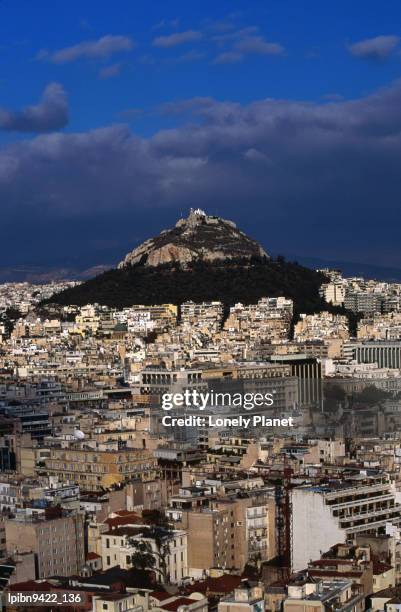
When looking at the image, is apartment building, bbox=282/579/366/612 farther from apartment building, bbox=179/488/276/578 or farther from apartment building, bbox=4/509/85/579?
apartment building, bbox=4/509/85/579

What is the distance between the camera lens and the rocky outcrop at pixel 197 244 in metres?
103

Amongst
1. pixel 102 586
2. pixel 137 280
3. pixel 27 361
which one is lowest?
pixel 102 586

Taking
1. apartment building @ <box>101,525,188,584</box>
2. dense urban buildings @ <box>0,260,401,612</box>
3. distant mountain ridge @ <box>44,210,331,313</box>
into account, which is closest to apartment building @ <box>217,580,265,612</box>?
dense urban buildings @ <box>0,260,401,612</box>

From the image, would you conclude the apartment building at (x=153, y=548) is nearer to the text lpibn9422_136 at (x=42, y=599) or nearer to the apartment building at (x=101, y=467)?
the text lpibn9422_136 at (x=42, y=599)

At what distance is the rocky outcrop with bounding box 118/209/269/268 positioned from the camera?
10294 centimetres

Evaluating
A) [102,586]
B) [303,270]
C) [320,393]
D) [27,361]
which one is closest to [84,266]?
[303,270]

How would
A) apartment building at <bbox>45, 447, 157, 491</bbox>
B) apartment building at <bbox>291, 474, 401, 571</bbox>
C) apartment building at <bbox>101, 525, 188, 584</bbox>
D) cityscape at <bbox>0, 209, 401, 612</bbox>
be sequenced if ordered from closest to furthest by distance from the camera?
cityscape at <bbox>0, 209, 401, 612</bbox> → apartment building at <bbox>101, 525, 188, 584</bbox> → apartment building at <bbox>291, 474, 401, 571</bbox> → apartment building at <bbox>45, 447, 157, 491</bbox>

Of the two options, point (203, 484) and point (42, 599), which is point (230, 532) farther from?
point (42, 599)

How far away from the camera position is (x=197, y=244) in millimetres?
105438

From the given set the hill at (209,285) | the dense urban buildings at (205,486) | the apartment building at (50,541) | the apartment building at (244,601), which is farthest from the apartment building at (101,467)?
the hill at (209,285)

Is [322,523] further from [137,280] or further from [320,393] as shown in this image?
[137,280]

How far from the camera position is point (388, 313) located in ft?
310

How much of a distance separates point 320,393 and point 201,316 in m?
32.3

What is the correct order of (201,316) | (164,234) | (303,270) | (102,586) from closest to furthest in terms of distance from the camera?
(102,586) → (201,316) → (303,270) → (164,234)
